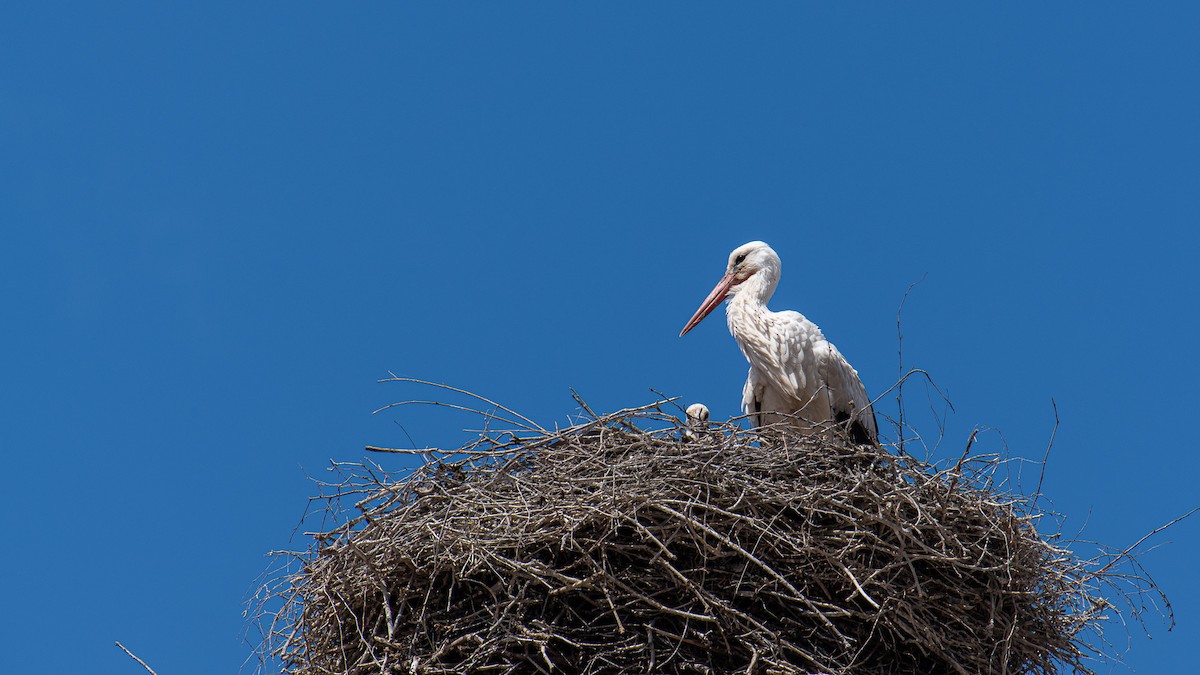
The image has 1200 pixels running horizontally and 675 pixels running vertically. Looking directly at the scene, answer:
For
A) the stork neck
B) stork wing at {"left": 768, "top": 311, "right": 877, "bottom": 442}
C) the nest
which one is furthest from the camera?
the stork neck

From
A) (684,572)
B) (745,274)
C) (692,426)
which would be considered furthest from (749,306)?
(684,572)

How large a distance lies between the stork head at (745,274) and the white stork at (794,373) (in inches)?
7.3

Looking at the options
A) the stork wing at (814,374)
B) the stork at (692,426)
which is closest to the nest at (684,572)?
the stork at (692,426)

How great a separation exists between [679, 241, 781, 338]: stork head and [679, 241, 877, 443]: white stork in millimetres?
186

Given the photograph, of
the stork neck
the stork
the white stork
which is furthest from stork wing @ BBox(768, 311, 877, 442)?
the stork

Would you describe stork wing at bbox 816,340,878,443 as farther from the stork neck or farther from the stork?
the stork

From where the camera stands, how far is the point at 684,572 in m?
4.21

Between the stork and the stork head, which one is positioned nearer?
the stork

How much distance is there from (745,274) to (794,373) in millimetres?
698

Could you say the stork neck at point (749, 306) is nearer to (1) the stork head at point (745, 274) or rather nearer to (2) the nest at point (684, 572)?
(1) the stork head at point (745, 274)

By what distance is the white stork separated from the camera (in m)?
6.05

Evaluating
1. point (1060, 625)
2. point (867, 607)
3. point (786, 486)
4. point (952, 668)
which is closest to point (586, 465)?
point (786, 486)

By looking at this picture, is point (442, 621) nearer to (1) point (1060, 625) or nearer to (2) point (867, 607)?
(2) point (867, 607)

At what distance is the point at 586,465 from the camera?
14.9 feet
